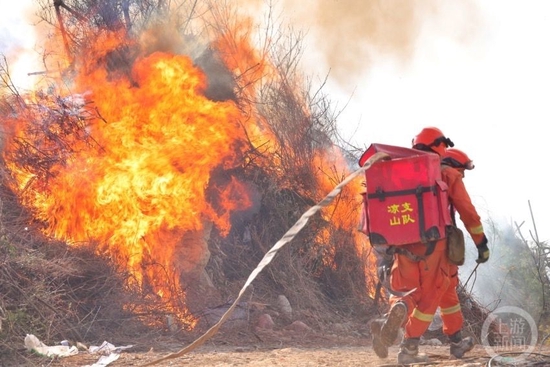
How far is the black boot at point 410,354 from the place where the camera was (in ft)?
15.9

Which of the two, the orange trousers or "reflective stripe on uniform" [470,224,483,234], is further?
"reflective stripe on uniform" [470,224,483,234]

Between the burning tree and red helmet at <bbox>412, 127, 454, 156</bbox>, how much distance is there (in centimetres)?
411

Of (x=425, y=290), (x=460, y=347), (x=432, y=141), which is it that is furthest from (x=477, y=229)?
(x=460, y=347)

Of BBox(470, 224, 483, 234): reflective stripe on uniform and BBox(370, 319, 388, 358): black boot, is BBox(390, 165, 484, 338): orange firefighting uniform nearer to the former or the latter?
BBox(470, 224, 483, 234): reflective stripe on uniform

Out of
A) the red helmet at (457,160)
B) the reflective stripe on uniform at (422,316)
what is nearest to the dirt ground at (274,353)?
the reflective stripe on uniform at (422,316)

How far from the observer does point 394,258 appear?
16.8 ft

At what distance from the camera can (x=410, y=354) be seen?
15.9ft

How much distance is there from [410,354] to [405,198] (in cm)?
119

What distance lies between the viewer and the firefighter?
4.88 metres

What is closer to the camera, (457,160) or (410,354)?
(410,354)

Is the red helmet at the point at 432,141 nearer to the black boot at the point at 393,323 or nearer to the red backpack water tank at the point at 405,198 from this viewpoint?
the red backpack water tank at the point at 405,198

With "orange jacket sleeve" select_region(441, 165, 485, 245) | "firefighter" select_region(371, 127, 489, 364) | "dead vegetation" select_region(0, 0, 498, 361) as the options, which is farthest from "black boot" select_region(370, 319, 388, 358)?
"dead vegetation" select_region(0, 0, 498, 361)

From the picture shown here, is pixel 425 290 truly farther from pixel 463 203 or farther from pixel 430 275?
pixel 463 203

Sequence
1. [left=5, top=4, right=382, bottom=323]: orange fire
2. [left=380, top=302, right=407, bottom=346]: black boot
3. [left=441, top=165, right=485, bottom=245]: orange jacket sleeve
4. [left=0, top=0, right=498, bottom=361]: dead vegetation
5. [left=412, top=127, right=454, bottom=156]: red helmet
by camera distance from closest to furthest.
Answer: [left=380, top=302, right=407, bottom=346]: black boot < [left=441, top=165, right=485, bottom=245]: orange jacket sleeve < [left=412, top=127, right=454, bottom=156]: red helmet < [left=0, top=0, right=498, bottom=361]: dead vegetation < [left=5, top=4, right=382, bottom=323]: orange fire
